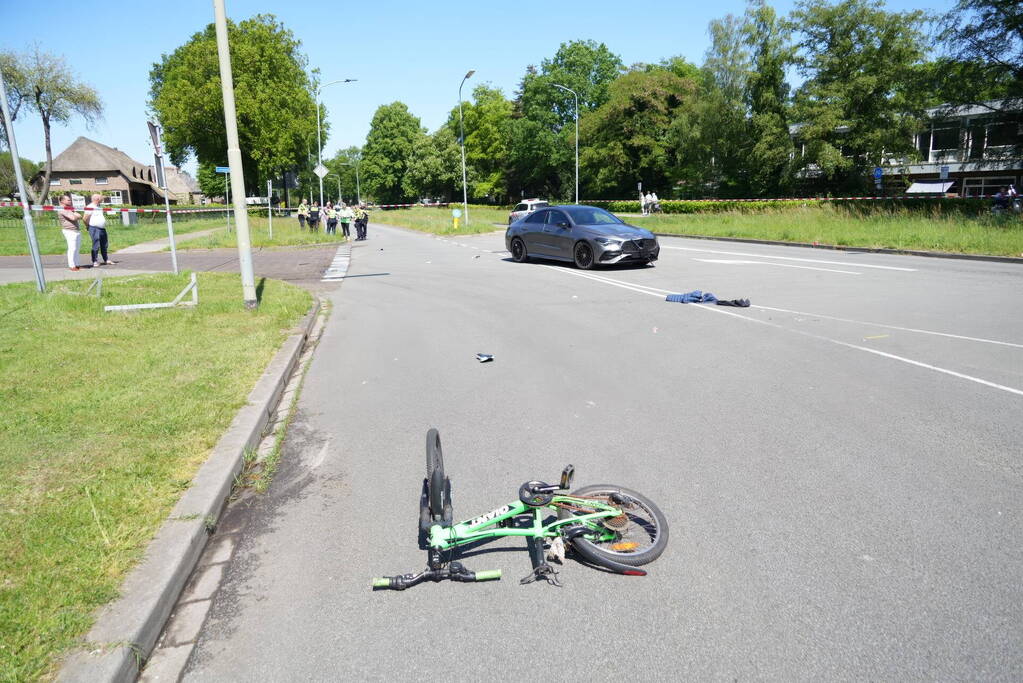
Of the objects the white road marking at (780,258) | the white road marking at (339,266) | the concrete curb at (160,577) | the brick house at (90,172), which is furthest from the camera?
the brick house at (90,172)

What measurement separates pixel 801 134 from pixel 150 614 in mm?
53529

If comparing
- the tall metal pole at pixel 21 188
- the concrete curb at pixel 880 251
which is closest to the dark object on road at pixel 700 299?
the concrete curb at pixel 880 251

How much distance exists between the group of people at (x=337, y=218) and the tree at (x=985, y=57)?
24.6 m

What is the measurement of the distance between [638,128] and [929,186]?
24.2 m

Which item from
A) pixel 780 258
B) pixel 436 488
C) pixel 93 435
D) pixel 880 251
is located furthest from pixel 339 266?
pixel 436 488

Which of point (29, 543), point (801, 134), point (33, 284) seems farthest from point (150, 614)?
point (801, 134)

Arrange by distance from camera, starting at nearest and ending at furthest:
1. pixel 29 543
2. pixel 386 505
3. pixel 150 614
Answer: pixel 150 614 → pixel 29 543 → pixel 386 505

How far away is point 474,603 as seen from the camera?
325 cm

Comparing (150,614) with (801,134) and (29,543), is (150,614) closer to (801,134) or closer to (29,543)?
(29,543)

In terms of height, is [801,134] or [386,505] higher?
[801,134]

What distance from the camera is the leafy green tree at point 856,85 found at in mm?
46781

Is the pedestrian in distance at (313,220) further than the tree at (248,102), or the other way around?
the tree at (248,102)

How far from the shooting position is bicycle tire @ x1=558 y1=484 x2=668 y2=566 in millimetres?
3508

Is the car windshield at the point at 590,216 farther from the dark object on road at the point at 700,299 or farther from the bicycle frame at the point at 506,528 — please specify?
the bicycle frame at the point at 506,528
